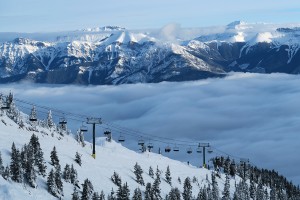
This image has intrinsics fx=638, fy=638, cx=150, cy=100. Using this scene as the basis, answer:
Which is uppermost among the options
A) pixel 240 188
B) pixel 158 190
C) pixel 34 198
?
pixel 34 198

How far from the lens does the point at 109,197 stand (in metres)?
109

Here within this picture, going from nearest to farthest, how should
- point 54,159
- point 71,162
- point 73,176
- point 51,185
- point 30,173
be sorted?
point 30,173 → point 51,185 → point 73,176 → point 54,159 → point 71,162

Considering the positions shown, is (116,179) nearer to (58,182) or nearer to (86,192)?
(86,192)

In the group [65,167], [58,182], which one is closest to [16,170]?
[58,182]

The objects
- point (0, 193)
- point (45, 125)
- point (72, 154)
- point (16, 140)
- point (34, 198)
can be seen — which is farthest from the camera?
point (45, 125)

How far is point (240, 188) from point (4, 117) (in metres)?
79.5

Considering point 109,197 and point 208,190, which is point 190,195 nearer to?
point 208,190

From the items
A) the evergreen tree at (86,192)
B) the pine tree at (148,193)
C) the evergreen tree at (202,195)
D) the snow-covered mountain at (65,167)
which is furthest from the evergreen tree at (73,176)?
the evergreen tree at (202,195)

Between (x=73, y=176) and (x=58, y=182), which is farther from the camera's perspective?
(x=73, y=176)

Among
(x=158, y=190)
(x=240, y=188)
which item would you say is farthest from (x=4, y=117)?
(x=240, y=188)

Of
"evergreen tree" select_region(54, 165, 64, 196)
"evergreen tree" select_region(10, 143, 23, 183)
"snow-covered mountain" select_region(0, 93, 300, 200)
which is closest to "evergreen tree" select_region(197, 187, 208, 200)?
"snow-covered mountain" select_region(0, 93, 300, 200)

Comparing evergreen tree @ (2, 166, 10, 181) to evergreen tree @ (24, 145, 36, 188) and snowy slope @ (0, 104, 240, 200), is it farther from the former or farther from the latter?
evergreen tree @ (24, 145, 36, 188)

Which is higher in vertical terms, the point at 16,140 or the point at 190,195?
the point at 16,140

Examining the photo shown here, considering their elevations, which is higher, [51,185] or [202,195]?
[51,185]
